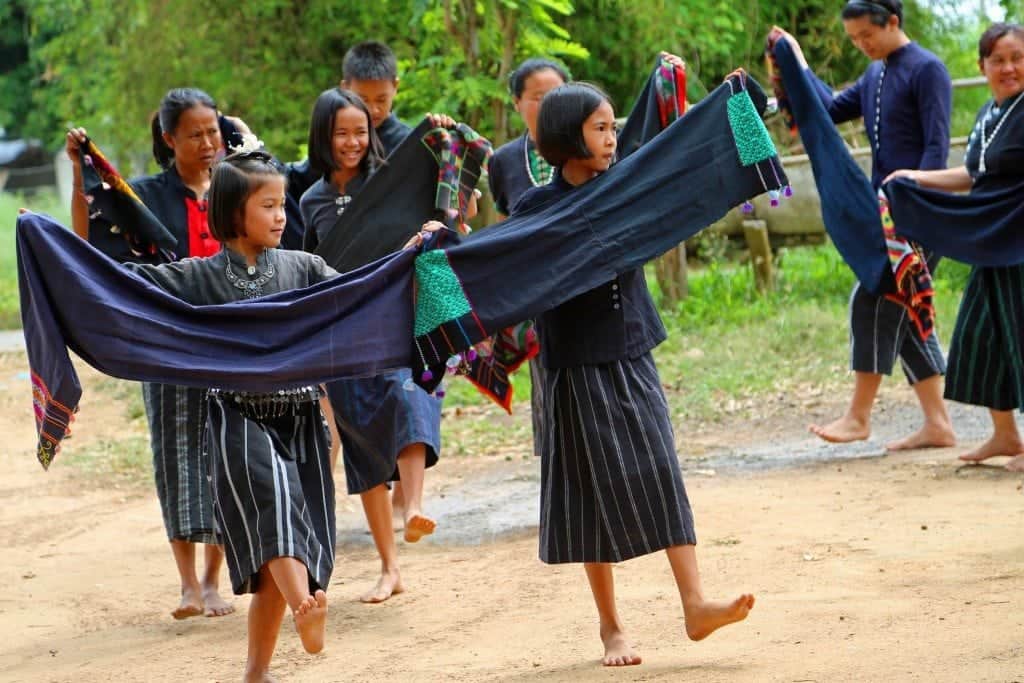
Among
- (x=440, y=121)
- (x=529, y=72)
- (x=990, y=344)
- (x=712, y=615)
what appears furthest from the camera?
(x=990, y=344)

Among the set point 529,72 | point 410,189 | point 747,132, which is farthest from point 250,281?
point 529,72

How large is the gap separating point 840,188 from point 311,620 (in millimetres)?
3630

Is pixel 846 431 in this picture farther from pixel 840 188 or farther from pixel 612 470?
pixel 612 470

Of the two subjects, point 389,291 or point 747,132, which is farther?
point 747,132

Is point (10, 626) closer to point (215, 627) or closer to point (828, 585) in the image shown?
point (215, 627)

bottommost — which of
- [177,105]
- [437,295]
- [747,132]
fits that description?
[437,295]

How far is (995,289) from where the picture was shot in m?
6.64

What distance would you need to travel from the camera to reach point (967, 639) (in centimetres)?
425

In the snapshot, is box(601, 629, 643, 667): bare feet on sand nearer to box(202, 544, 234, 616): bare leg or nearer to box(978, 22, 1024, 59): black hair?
box(202, 544, 234, 616): bare leg

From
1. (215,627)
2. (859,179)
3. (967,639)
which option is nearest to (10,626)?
(215,627)

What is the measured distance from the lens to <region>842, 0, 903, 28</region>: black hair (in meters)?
7.02

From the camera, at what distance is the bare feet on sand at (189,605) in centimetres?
563

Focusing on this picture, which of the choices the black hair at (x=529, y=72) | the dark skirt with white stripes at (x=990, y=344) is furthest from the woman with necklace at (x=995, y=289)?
the black hair at (x=529, y=72)

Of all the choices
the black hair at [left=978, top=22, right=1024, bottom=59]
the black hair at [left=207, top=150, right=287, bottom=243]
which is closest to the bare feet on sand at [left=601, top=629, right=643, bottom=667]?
the black hair at [left=207, top=150, right=287, bottom=243]
